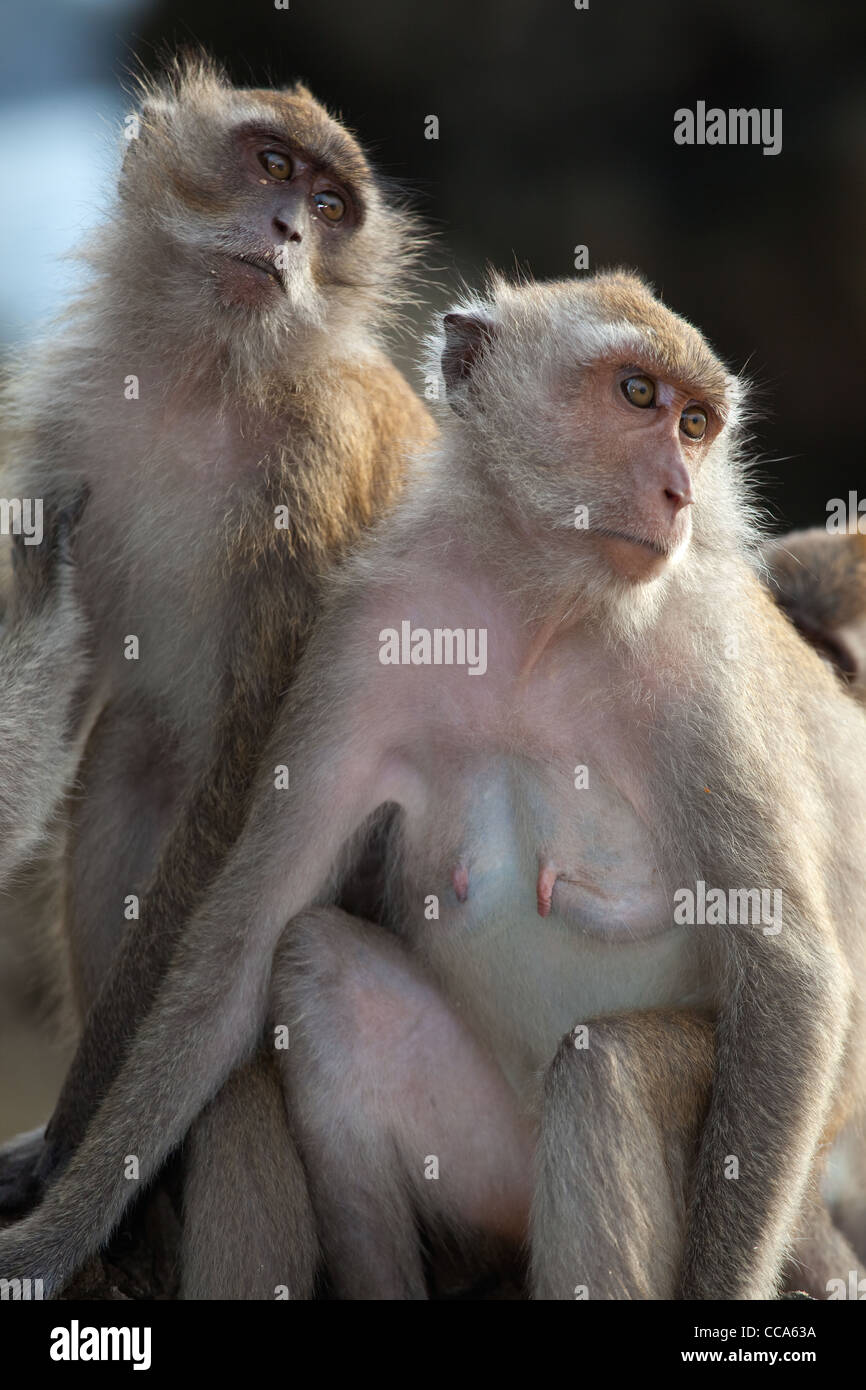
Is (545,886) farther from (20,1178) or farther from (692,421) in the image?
(20,1178)

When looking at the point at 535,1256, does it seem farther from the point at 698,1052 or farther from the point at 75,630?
the point at 75,630

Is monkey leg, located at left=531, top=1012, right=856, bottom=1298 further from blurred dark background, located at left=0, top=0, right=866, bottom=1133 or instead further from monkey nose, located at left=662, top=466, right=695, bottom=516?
blurred dark background, located at left=0, top=0, right=866, bottom=1133

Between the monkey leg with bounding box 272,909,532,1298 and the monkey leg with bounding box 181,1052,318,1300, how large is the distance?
3.7 inches

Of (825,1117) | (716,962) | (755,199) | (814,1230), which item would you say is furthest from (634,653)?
(755,199)

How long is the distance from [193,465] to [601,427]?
4.65 ft

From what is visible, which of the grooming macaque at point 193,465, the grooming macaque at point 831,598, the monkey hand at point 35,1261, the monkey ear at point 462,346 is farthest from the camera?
the grooming macaque at point 831,598

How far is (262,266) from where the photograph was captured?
14.6ft

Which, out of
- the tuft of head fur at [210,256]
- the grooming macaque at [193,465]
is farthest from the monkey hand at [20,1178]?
the tuft of head fur at [210,256]

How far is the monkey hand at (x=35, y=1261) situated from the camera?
147 inches

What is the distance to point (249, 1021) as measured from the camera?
155 inches

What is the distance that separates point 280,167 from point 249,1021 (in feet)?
8.65

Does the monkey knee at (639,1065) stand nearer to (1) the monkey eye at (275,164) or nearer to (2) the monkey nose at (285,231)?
(2) the monkey nose at (285,231)

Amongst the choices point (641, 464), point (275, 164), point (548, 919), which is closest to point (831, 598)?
point (641, 464)

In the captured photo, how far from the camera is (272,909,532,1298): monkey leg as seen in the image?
3791mm
